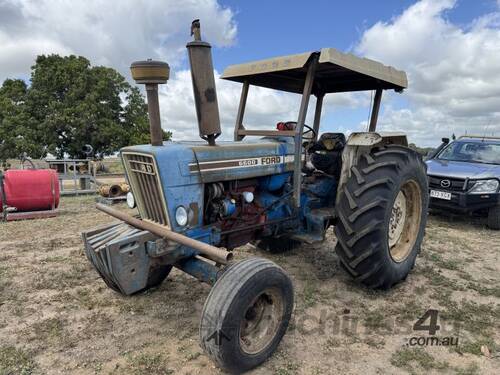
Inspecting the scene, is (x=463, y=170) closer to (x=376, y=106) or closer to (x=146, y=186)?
(x=376, y=106)

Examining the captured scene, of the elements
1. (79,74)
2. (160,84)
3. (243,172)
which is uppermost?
(79,74)

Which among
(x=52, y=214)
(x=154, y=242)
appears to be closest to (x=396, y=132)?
(x=154, y=242)

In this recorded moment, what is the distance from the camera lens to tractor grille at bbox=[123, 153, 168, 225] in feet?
10.2

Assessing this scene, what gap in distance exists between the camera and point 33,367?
9.01 feet

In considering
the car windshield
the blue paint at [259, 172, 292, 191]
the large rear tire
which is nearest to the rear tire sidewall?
the large rear tire

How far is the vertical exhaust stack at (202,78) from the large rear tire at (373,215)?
1.56 metres

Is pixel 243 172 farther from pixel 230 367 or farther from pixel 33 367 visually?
pixel 33 367

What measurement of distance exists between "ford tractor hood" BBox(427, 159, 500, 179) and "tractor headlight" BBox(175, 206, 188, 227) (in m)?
5.68

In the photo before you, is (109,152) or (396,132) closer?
(396,132)

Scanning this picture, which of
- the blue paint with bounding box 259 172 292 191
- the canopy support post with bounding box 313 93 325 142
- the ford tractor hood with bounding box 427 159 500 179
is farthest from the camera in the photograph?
the ford tractor hood with bounding box 427 159 500 179

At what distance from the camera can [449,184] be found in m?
7.01

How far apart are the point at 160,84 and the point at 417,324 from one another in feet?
9.54

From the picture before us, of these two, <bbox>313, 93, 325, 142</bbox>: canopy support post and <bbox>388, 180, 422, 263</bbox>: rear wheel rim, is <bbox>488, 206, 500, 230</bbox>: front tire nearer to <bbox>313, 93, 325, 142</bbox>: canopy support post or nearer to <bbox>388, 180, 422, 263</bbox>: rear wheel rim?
<bbox>388, 180, 422, 263</bbox>: rear wheel rim

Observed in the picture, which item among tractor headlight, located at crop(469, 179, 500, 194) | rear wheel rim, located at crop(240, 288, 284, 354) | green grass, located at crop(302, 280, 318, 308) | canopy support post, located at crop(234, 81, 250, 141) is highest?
canopy support post, located at crop(234, 81, 250, 141)
